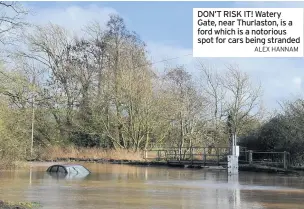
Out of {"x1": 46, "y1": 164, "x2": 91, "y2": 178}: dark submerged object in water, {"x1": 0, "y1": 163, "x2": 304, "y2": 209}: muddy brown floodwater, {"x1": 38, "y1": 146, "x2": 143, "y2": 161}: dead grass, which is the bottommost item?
{"x1": 0, "y1": 163, "x2": 304, "y2": 209}: muddy brown floodwater

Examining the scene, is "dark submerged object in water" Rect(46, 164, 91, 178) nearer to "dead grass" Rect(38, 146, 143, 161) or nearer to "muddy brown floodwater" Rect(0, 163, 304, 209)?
"muddy brown floodwater" Rect(0, 163, 304, 209)

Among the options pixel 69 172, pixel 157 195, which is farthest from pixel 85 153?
pixel 157 195

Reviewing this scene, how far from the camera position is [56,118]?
196 feet

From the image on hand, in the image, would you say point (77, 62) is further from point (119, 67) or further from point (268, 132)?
point (268, 132)

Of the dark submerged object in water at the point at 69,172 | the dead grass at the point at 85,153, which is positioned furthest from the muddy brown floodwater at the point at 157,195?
the dead grass at the point at 85,153

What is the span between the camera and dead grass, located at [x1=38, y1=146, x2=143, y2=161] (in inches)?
1936

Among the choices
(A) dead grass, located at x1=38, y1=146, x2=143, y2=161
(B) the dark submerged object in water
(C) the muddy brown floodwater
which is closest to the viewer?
(C) the muddy brown floodwater

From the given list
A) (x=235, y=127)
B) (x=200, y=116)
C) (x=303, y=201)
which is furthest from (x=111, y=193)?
(x=200, y=116)

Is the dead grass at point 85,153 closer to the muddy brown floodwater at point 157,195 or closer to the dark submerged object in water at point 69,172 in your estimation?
the dark submerged object in water at point 69,172

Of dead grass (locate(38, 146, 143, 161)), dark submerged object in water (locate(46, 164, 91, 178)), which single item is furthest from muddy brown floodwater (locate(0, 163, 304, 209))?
dead grass (locate(38, 146, 143, 161))

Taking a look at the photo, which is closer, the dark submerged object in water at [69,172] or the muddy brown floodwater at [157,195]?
the muddy brown floodwater at [157,195]

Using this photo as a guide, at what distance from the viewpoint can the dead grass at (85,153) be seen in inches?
1936

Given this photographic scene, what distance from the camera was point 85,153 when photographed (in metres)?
52.3

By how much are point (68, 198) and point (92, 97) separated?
39553 mm
